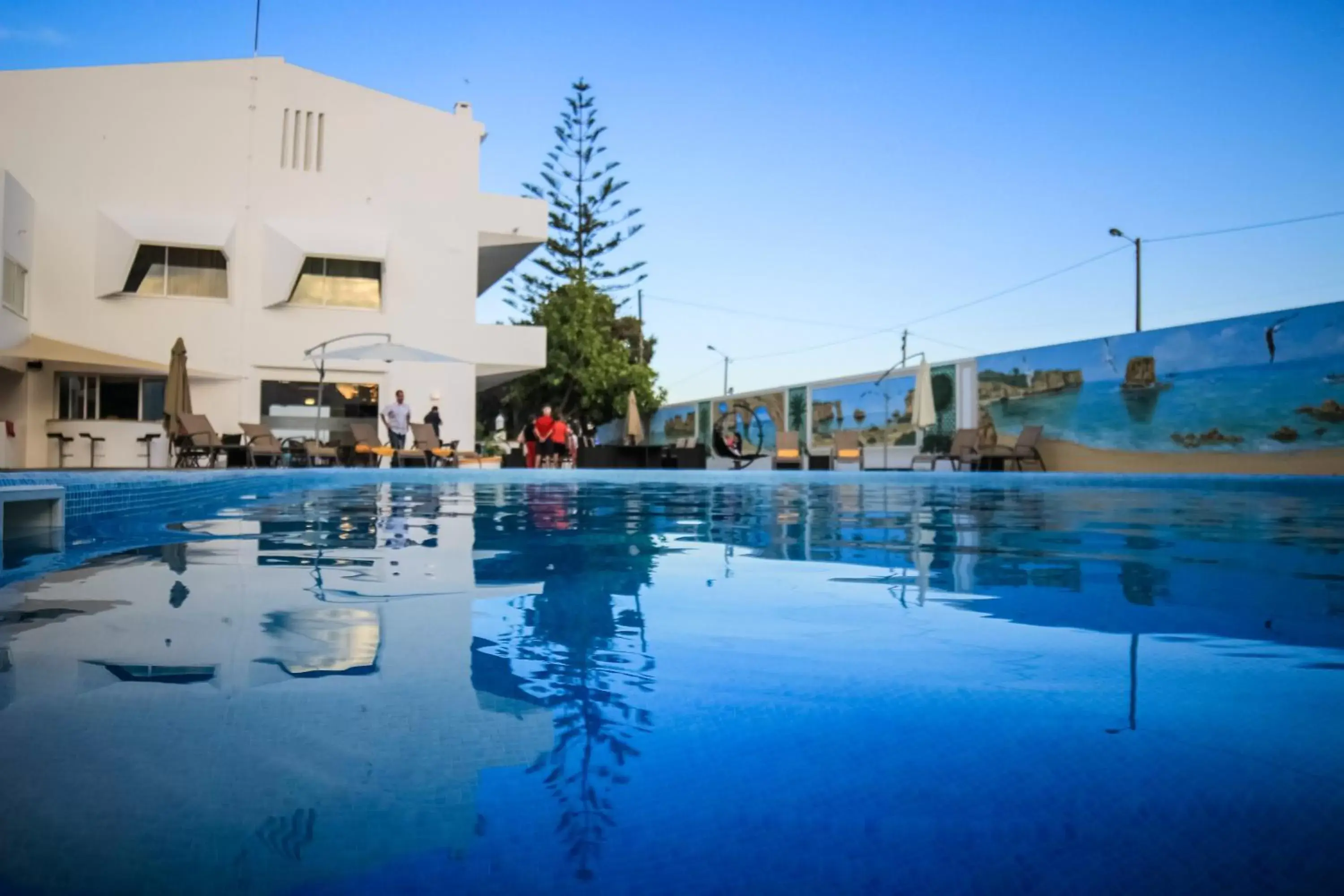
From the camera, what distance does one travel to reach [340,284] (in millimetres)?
18781

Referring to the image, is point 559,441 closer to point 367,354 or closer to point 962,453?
point 367,354

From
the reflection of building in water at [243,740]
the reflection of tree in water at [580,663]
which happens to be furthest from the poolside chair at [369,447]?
the reflection of building in water at [243,740]

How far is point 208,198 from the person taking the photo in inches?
703

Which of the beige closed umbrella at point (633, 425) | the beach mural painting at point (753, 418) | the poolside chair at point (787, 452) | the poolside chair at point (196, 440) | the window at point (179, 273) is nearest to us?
the poolside chair at point (196, 440)

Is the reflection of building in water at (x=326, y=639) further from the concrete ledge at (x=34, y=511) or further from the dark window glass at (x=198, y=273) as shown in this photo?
the dark window glass at (x=198, y=273)

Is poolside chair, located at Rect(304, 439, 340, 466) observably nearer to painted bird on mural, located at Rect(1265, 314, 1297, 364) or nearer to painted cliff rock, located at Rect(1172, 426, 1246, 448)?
painted cliff rock, located at Rect(1172, 426, 1246, 448)

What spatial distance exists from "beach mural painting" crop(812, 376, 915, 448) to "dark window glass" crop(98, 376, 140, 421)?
14.1 meters

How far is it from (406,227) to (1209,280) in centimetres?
2158

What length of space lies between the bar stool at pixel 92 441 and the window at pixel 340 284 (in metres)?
4.30

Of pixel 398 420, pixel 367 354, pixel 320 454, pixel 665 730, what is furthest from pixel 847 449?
pixel 665 730

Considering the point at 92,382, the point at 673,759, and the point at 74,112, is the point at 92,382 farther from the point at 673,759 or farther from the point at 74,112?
the point at 673,759

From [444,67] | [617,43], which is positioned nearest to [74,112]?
[444,67]

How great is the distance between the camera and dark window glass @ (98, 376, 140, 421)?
56.3 ft

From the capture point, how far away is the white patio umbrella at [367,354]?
16.2 metres
